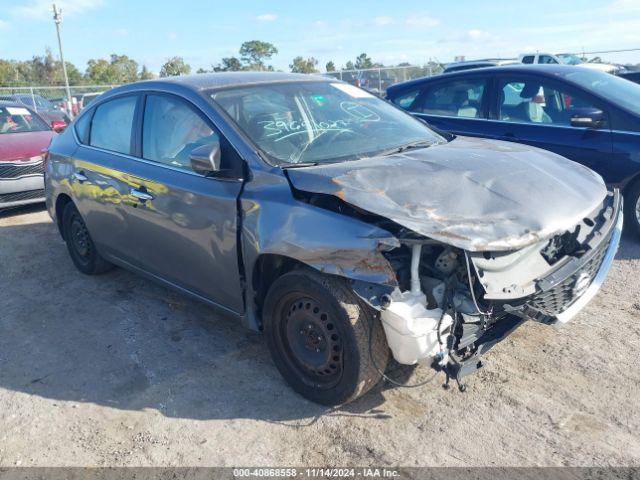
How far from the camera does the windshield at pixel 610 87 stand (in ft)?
18.3

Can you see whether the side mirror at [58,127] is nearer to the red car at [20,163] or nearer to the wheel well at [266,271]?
the red car at [20,163]

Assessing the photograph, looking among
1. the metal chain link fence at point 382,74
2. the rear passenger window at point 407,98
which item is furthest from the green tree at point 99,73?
the rear passenger window at point 407,98

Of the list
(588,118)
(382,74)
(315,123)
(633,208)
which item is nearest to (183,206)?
(315,123)

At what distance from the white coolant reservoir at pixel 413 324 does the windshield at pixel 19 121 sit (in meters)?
7.78

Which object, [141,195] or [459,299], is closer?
[459,299]

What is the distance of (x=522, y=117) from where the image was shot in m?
6.01

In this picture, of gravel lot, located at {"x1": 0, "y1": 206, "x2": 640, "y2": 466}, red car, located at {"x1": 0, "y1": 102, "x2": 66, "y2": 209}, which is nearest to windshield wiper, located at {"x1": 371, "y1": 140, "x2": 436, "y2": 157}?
gravel lot, located at {"x1": 0, "y1": 206, "x2": 640, "y2": 466}

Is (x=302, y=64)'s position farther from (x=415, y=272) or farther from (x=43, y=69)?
(x=415, y=272)

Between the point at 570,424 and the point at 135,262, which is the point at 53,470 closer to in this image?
the point at 135,262

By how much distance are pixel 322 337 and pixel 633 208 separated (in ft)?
12.4

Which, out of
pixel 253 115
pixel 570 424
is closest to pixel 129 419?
pixel 253 115

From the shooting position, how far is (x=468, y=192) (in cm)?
297

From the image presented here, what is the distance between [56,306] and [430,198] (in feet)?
11.3

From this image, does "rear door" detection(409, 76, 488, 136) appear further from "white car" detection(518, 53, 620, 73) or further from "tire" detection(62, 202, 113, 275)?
"white car" detection(518, 53, 620, 73)
